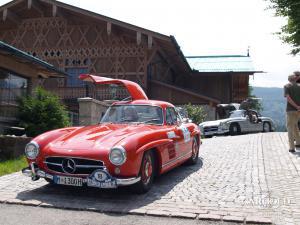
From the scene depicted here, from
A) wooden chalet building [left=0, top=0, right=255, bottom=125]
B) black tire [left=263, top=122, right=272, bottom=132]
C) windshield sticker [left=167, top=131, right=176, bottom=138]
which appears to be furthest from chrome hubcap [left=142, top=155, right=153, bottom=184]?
wooden chalet building [left=0, top=0, right=255, bottom=125]

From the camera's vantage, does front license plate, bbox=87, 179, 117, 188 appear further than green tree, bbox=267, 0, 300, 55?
No

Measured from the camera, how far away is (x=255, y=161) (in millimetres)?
9656

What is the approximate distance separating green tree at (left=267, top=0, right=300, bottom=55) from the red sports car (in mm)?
6879

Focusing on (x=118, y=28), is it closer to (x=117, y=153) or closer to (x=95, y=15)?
(x=95, y=15)

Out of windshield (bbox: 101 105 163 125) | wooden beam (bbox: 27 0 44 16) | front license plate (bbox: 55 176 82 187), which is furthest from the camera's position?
wooden beam (bbox: 27 0 44 16)

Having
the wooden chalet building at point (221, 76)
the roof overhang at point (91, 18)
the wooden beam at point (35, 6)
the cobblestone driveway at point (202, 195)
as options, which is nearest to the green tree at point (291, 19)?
the cobblestone driveway at point (202, 195)

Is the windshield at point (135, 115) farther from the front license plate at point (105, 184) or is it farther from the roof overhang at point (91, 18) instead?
the roof overhang at point (91, 18)

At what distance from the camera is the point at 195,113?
79.9 ft

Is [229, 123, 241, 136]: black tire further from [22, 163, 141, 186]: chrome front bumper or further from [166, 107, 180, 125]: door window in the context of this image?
[22, 163, 141, 186]: chrome front bumper

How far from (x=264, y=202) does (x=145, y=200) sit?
5.48 feet

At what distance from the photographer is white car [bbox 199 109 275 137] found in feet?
65.2

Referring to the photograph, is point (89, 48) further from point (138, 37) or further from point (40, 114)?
point (40, 114)

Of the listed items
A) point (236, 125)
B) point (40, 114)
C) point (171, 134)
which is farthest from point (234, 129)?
point (171, 134)

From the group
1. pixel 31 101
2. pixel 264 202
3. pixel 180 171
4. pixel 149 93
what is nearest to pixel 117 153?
pixel 264 202
